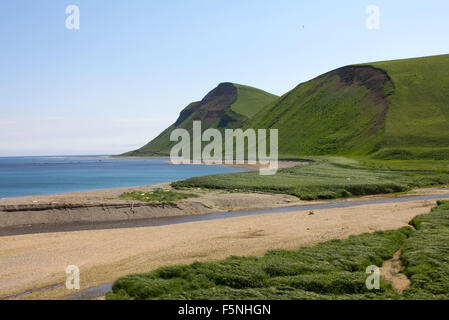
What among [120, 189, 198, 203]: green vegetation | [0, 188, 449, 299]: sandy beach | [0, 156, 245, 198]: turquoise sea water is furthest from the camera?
[0, 156, 245, 198]: turquoise sea water

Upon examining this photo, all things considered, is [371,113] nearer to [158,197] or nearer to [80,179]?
[80,179]

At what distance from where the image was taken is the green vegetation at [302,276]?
15.0 meters

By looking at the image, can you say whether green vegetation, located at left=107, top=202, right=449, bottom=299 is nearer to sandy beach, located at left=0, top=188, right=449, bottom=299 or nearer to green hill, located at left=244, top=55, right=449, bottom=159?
sandy beach, located at left=0, top=188, right=449, bottom=299

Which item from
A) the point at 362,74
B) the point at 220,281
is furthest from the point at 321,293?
the point at 362,74

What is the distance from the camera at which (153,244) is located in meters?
24.5

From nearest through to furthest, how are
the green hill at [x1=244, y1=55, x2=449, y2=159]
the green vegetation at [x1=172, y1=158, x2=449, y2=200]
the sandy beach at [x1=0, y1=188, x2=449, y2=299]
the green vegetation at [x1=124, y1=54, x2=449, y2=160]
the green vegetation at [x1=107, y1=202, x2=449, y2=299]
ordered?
the green vegetation at [x1=107, y1=202, x2=449, y2=299] → the sandy beach at [x1=0, y1=188, x2=449, y2=299] → the green vegetation at [x1=172, y1=158, x2=449, y2=200] → the green vegetation at [x1=124, y1=54, x2=449, y2=160] → the green hill at [x1=244, y1=55, x2=449, y2=159]

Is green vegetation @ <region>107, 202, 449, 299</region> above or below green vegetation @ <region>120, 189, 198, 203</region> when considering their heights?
below

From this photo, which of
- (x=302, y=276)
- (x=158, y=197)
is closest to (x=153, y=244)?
(x=302, y=276)

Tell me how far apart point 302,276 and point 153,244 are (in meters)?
11.3

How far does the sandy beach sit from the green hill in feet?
244

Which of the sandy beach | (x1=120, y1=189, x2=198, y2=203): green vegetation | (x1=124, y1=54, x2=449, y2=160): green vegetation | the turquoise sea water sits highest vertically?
(x1=124, y1=54, x2=449, y2=160): green vegetation

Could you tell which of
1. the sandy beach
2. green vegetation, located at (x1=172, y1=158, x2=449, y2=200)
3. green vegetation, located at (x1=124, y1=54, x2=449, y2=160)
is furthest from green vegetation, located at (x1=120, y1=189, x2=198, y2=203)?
green vegetation, located at (x1=124, y1=54, x2=449, y2=160)

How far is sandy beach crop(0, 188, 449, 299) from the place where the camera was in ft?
60.2
